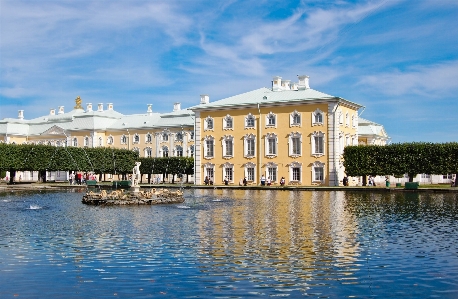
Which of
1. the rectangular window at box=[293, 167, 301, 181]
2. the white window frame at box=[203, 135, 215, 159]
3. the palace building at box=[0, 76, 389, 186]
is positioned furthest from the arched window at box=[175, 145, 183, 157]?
the rectangular window at box=[293, 167, 301, 181]

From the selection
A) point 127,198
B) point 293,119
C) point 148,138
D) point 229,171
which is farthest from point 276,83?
point 127,198

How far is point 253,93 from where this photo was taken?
71.9 m

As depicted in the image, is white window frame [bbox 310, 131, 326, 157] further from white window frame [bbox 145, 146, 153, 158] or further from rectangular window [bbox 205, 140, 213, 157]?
white window frame [bbox 145, 146, 153, 158]

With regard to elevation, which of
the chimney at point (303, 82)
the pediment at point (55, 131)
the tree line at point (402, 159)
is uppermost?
the chimney at point (303, 82)

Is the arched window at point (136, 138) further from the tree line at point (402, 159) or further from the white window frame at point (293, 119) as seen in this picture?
the tree line at point (402, 159)

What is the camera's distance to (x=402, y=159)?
59906 millimetres

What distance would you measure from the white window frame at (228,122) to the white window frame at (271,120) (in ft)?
15.8

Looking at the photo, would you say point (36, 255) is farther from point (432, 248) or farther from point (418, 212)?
point (418, 212)

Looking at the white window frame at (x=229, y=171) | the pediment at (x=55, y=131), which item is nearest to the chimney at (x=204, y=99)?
the white window frame at (x=229, y=171)

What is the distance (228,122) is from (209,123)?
2718mm

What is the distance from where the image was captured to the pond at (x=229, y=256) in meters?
11.8

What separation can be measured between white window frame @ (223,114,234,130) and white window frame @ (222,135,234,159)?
109 centimetres

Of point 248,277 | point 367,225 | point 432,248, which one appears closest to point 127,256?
point 248,277

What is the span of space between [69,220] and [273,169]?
44.8m
